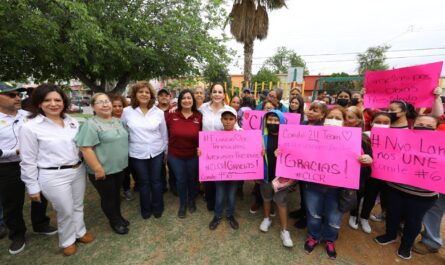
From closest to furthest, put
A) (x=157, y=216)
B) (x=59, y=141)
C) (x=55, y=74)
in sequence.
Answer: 1. (x=59, y=141)
2. (x=157, y=216)
3. (x=55, y=74)

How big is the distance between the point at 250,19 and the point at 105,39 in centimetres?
992

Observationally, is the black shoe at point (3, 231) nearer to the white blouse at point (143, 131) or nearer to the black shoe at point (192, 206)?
the white blouse at point (143, 131)

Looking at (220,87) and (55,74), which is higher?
(55,74)

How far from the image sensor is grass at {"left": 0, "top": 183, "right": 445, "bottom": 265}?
2.56m

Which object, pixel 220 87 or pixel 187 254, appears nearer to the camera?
pixel 187 254

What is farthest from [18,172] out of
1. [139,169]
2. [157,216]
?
[157,216]

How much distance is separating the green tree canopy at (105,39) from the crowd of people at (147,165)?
2924 millimetres

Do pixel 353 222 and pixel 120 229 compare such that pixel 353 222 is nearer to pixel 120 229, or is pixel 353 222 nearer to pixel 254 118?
pixel 254 118

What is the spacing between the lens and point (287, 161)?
261cm

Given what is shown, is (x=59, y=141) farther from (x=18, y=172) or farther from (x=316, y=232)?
(x=316, y=232)

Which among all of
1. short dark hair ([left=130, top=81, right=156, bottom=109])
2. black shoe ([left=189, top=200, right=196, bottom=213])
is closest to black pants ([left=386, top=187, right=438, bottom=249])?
black shoe ([left=189, top=200, right=196, bottom=213])

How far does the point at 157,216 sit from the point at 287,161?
2334mm

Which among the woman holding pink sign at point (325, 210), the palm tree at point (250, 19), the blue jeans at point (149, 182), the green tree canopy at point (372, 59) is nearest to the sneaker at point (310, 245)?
the woman holding pink sign at point (325, 210)

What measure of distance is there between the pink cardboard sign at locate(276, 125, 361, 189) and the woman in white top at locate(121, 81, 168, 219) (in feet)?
5.89
